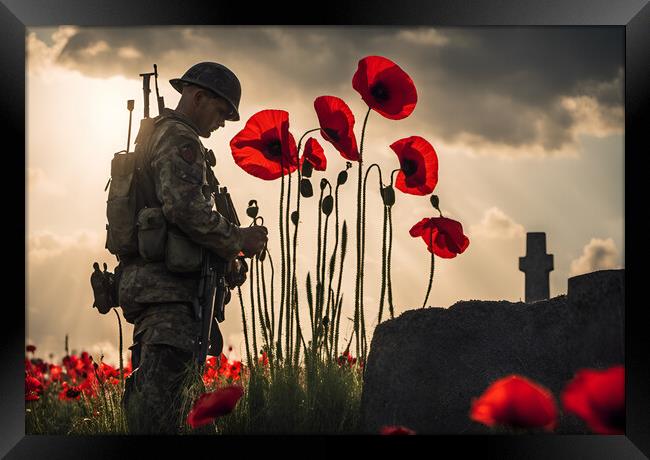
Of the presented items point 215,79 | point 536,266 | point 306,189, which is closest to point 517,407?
point 536,266

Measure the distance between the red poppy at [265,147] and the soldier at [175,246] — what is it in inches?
5.0

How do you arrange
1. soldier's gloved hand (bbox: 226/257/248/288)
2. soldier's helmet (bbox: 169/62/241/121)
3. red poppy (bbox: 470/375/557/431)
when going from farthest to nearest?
soldier's gloved hand (bbox: 226/257/248/288) < soldier's helmet (bbox: 169/62/241/121) < red poppy (bbox: 470/375/557/431)

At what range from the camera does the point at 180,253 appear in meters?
3.93

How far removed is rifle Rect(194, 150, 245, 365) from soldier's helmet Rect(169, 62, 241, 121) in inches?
12.0

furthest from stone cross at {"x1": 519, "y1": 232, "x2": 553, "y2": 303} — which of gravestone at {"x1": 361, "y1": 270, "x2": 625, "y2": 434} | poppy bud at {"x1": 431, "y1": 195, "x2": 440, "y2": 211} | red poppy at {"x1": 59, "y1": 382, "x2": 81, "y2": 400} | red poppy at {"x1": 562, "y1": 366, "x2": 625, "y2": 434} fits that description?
red poppy at {"x1": 59, "y1": 382, "x2": 81, "y2": 400}

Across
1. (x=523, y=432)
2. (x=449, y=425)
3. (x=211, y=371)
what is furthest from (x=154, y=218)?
(x=523, y=432)

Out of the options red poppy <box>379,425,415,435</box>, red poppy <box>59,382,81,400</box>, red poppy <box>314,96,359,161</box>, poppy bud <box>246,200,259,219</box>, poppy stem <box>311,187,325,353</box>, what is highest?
red poppy <box>314,96,359,161</box>

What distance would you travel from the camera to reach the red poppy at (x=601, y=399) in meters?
2.92

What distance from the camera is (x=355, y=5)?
134 inches

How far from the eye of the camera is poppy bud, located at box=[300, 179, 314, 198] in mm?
4168

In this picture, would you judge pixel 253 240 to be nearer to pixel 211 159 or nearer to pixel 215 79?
pixel 211 159

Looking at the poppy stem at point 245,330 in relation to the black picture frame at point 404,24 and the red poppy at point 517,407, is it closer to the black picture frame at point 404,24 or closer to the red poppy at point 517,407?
the black picture frame at point 404,24

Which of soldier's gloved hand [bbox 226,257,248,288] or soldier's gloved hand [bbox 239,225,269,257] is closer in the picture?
soldier's gloved hand [bbox 239,225,269,257]

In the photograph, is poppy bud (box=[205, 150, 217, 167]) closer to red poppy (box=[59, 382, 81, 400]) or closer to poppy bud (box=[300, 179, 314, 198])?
poppy bud (box=[300, 179, 314, 198])
